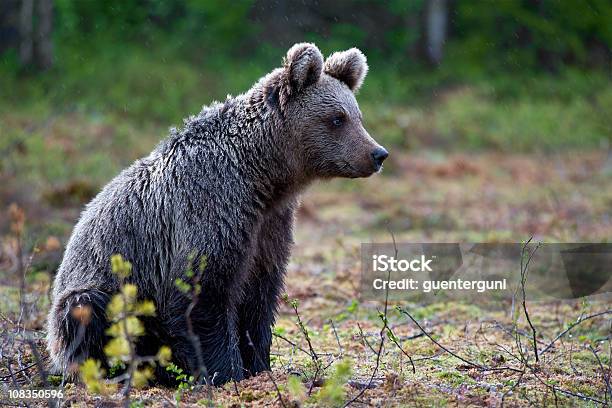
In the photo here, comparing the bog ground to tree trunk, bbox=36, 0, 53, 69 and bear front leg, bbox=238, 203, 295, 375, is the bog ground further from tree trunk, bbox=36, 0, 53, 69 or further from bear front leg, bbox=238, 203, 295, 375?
tree trunk, bbox=36, 0, 53, 69

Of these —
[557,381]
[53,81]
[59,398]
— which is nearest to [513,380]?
[557,381]

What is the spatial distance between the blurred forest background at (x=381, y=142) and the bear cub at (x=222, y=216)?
34cm

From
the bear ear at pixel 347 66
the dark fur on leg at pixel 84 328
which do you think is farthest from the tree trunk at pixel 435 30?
the dark fur on leg at pixel 84 328

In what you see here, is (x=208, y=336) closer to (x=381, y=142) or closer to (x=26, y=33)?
(x=381, y=142)

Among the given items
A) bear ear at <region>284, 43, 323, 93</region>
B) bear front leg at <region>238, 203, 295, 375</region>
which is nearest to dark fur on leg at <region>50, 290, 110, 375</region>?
bear front leg at <region>238, 203, 295, 375</region>

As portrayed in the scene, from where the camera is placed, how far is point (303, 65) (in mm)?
6219

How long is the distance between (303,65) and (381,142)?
14.1 metres

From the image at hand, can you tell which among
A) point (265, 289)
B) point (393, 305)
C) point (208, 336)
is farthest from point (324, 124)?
point (393, 305)

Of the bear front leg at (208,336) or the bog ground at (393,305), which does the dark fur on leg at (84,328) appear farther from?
the bear front leg at (208,336)

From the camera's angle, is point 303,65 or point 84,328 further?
point 303,65

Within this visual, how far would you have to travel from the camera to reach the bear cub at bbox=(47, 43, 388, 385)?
5.95 metres

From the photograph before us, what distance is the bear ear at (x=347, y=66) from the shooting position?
6520 mm

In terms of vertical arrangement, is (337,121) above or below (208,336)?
above

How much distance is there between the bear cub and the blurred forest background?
0.34 meters
